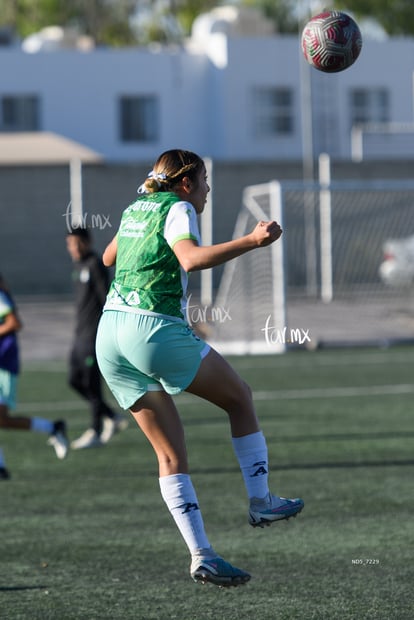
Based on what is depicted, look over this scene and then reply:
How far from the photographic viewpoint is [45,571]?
22.9 feet

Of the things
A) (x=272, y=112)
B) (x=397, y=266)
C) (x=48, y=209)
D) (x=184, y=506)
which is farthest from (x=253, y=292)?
(x=272, y=112)

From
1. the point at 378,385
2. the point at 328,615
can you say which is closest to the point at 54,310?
the point at 378,385

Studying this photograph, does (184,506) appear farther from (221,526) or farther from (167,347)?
(221,526)

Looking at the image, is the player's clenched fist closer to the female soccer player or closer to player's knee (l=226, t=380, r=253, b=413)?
the female soccer player

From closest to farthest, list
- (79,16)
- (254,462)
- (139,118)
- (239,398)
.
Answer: (239,398), (254,462), (139,118), (79,16)

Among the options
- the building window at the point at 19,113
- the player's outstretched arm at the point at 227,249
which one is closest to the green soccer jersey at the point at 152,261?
the player's outstretched arm at the point at 227,249

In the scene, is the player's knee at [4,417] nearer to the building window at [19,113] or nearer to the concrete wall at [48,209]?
the concrete wall at [48,209]

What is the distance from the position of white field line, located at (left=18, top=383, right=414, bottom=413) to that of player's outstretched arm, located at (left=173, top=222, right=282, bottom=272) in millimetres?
9753

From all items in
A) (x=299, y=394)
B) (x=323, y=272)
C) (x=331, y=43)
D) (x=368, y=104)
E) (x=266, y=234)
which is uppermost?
(x=368, y=104)

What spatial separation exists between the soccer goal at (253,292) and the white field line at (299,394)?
3.03m

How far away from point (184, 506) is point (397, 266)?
20075mm

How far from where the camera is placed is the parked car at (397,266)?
25.0 metres

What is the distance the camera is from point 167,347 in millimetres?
5461

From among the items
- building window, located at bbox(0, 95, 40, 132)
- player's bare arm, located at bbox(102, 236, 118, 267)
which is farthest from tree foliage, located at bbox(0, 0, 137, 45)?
player's bare arm, located at bbox(102, 236, 118, 267)
